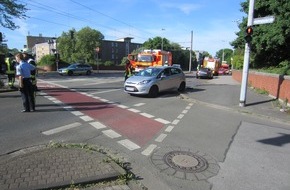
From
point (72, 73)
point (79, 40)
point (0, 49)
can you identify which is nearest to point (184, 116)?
point (72, 73)

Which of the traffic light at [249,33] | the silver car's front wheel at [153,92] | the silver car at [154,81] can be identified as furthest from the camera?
the silver car's front wheel at [153,92]

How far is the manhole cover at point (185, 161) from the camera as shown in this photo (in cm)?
517

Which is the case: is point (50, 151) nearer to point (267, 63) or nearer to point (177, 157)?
point (177, 157)

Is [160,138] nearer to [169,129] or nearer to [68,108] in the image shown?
[169,129]

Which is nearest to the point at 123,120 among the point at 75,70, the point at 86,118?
the point at 86,118

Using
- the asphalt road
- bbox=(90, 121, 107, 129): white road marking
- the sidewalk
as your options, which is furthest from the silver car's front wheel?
the sidewalk

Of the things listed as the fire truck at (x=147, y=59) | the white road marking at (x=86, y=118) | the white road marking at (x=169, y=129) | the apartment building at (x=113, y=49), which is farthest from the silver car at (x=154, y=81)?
the apartment building at (x=113, y=49)

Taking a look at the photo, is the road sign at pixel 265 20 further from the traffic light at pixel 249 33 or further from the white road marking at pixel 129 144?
the white road marking at pixel 129 144

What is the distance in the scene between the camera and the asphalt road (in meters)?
4.89

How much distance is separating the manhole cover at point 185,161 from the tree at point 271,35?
16.0 meters

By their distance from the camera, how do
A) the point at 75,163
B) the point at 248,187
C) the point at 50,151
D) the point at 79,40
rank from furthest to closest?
the point at 79,40, the point at 50,151, the point at 75,163, the point at 248,187

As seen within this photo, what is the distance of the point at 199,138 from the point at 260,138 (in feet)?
5.64

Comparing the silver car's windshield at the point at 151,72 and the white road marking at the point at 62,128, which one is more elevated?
the silver car's windshield at the point at 151,72

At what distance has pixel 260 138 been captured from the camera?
24.2 feet
